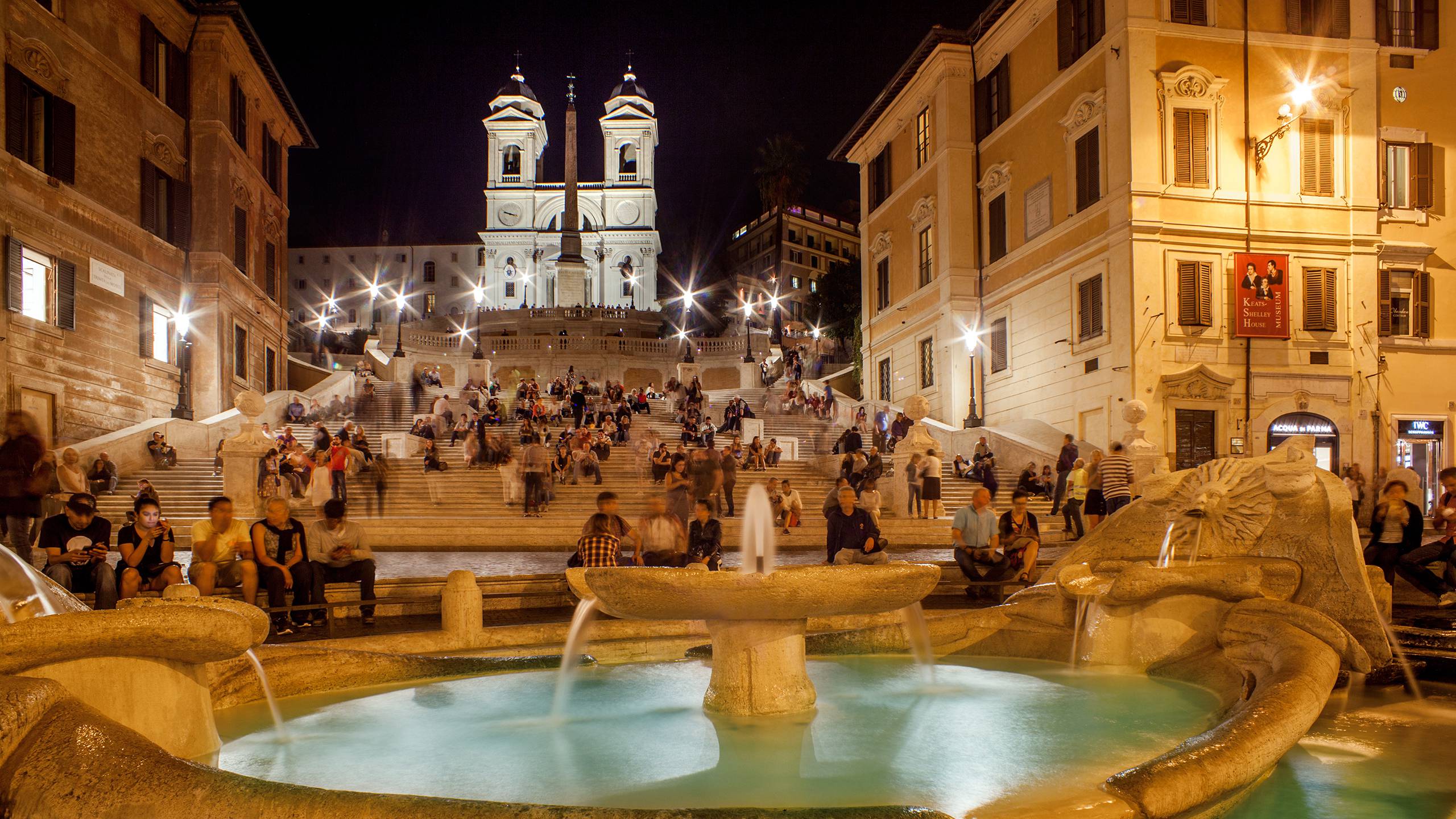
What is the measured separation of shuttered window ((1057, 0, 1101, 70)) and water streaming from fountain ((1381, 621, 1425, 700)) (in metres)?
22.1

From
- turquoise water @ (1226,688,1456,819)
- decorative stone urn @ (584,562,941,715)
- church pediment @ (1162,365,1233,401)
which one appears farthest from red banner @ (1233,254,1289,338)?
decorative stone urn @ (584,562,941,715)

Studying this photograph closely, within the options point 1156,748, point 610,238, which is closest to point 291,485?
point 1156,748

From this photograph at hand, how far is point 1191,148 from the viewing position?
24312mm

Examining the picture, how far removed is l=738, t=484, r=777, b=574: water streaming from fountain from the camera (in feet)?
21.2

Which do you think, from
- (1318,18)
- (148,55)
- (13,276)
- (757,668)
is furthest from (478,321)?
(757,668)

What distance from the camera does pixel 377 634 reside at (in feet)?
26.7

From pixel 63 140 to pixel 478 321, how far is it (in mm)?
36609

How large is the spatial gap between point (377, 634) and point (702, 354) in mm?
44408

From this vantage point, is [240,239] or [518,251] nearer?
[240,239]

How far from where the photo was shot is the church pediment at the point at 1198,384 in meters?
23.5

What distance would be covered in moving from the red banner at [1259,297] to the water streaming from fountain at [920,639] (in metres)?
19.6

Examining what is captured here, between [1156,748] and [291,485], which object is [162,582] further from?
[291,485]

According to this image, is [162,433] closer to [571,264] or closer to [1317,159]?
[1317,159]

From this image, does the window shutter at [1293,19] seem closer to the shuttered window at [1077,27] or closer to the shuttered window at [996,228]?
the shuttered window at [1077,27]
